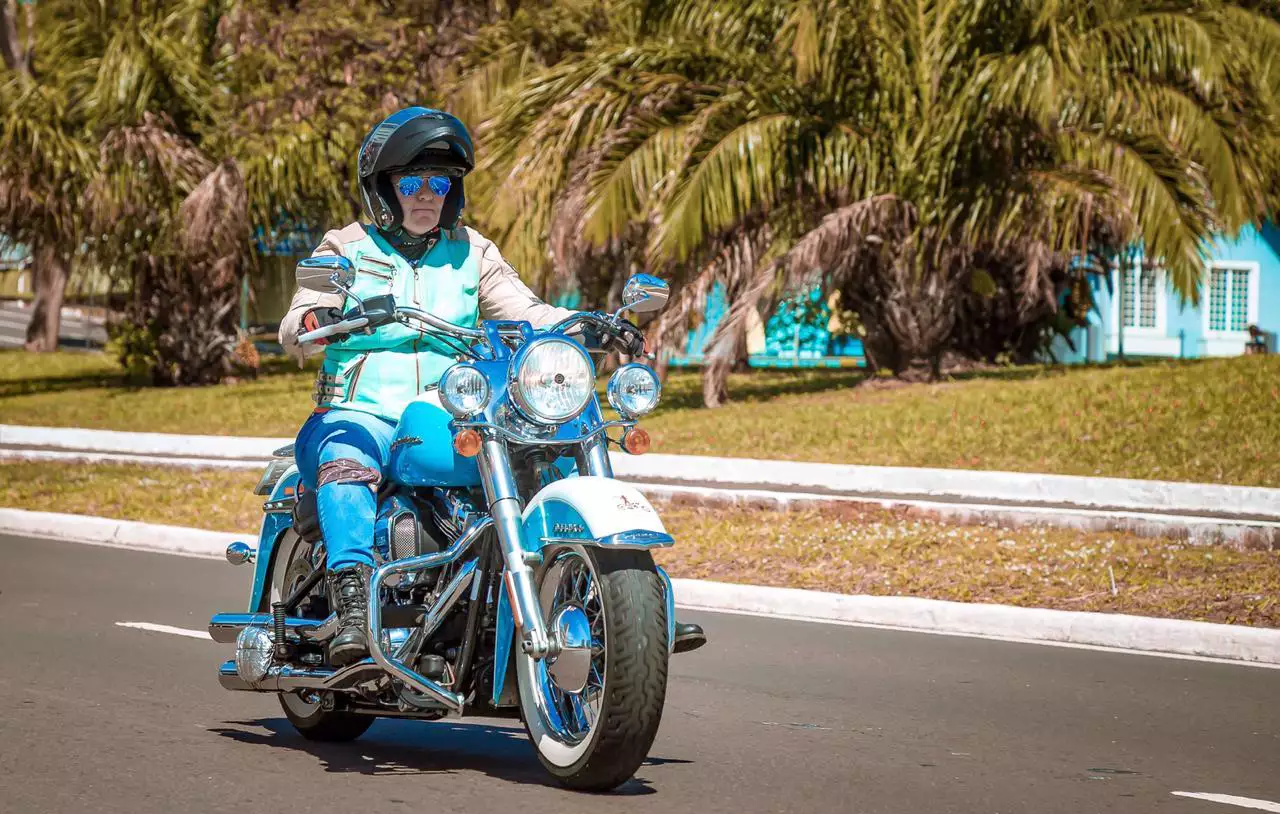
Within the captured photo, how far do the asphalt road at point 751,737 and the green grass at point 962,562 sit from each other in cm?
115

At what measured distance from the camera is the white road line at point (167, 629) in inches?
375

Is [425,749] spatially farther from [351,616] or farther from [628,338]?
[628,338]

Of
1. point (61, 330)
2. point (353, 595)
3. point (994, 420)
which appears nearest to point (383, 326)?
point (353, 595)

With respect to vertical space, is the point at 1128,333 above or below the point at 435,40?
below

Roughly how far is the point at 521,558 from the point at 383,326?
3.66 ft

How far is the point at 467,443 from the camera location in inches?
218

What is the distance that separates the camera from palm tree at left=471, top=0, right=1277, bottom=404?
757 inches

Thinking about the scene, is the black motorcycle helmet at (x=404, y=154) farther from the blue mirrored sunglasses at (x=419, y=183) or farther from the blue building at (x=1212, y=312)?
the blue building at (x=1212, y=312)

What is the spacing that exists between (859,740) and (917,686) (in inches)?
55.3

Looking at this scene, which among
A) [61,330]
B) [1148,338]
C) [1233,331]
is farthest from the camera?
[61,330]

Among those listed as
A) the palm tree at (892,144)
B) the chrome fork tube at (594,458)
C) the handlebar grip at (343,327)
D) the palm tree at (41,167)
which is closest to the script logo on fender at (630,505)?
the chrome fork tube at (594,458)

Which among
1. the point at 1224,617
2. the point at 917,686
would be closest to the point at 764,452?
the point at 1224,617

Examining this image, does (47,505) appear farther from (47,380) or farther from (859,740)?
(47,380)

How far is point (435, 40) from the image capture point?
28281 millimetres
